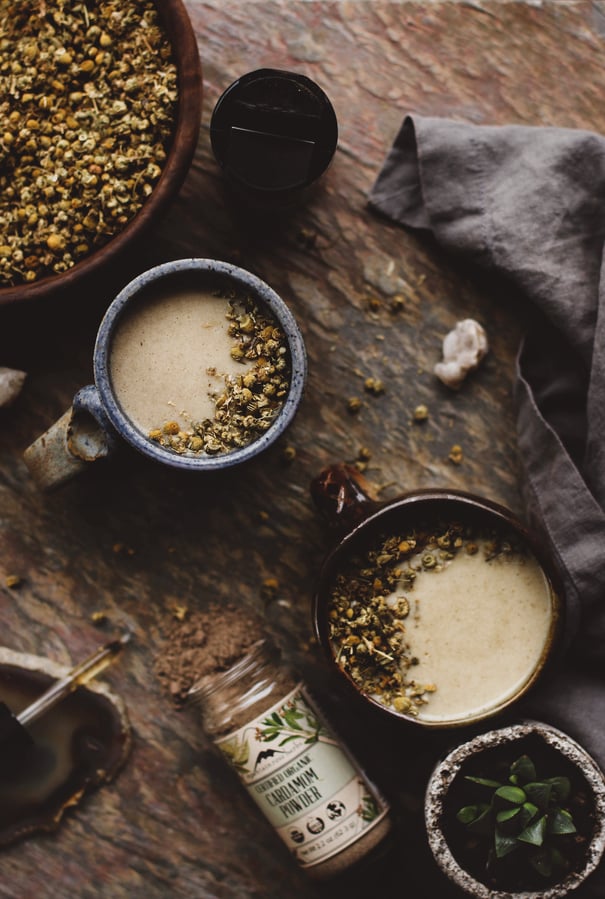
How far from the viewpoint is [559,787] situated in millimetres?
1104

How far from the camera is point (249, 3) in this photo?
1313 mm

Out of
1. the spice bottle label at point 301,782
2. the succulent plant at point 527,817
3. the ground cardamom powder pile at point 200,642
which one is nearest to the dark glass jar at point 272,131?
the ground cardamom powder pile at point 200,642

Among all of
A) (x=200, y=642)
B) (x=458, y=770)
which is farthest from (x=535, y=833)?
(x=200, y=642)

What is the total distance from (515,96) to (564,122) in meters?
0.09

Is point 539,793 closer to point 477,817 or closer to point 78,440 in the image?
point 477,817

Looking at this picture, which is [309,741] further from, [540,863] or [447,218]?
[447,218]

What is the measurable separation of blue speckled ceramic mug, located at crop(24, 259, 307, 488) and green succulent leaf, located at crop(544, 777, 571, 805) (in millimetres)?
588

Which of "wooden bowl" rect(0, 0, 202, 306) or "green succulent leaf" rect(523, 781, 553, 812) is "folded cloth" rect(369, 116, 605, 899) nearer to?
"green succulent leaf" rect(523, 781, 553, 812)

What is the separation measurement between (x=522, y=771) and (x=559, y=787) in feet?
0.17

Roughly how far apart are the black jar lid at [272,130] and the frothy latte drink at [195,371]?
0.60 ft

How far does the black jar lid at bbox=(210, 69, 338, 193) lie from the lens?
1132 millimetres

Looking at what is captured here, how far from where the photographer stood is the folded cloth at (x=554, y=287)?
121 cm

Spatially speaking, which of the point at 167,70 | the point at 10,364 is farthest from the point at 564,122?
the point at 10,364

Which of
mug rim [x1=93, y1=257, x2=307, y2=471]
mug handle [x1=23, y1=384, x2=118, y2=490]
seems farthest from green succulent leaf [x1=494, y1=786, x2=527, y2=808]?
mug handle [x1=23, y1=384, x2=118, y2=490]
